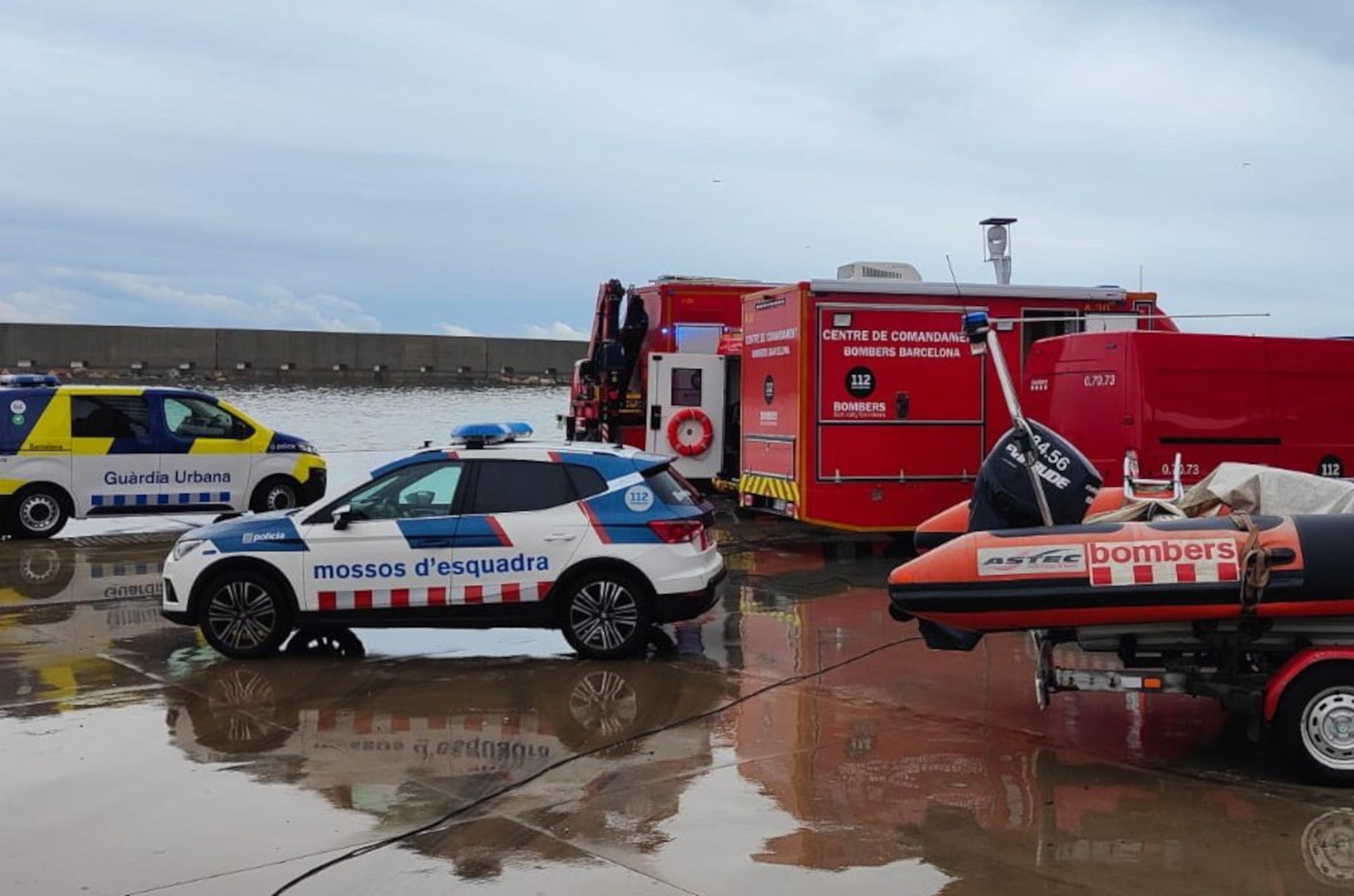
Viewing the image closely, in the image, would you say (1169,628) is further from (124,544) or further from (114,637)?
(124,544)

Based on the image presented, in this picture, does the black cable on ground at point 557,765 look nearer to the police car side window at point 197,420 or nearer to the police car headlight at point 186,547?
the police car headlight at point 186,547

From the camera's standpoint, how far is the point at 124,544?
16.2m

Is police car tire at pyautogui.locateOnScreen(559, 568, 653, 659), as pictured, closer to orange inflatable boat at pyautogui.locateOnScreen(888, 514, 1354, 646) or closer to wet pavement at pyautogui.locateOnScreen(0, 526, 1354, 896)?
wet pavement at pyautogui.locateOnScreen(0, 526, 1354, 896)

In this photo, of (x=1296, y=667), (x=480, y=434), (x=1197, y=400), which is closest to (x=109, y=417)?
(x=480, y=434)

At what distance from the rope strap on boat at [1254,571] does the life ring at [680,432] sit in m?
11.8

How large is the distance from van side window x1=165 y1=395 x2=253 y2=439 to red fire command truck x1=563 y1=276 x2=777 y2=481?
4828mm

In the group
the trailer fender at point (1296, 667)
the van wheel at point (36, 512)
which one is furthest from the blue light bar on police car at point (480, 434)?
the van wheel at point (36, 512)

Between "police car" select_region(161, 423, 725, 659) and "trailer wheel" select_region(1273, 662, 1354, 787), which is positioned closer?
"trailer wheel" select_region(1273, 662, 1354, 787)

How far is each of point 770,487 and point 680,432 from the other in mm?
3063

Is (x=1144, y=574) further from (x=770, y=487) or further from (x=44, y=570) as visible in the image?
(x=44, y=570)

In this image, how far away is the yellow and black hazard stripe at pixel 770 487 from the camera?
14703mm

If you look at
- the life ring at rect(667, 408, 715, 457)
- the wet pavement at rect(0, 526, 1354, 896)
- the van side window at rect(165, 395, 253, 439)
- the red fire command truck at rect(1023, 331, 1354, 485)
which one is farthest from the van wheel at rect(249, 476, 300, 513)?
the red fire command truck at rect(1023, 331, 1354, 485)

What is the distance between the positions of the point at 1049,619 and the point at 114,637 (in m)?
7.05

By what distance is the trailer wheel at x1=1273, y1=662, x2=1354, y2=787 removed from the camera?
254 inches
